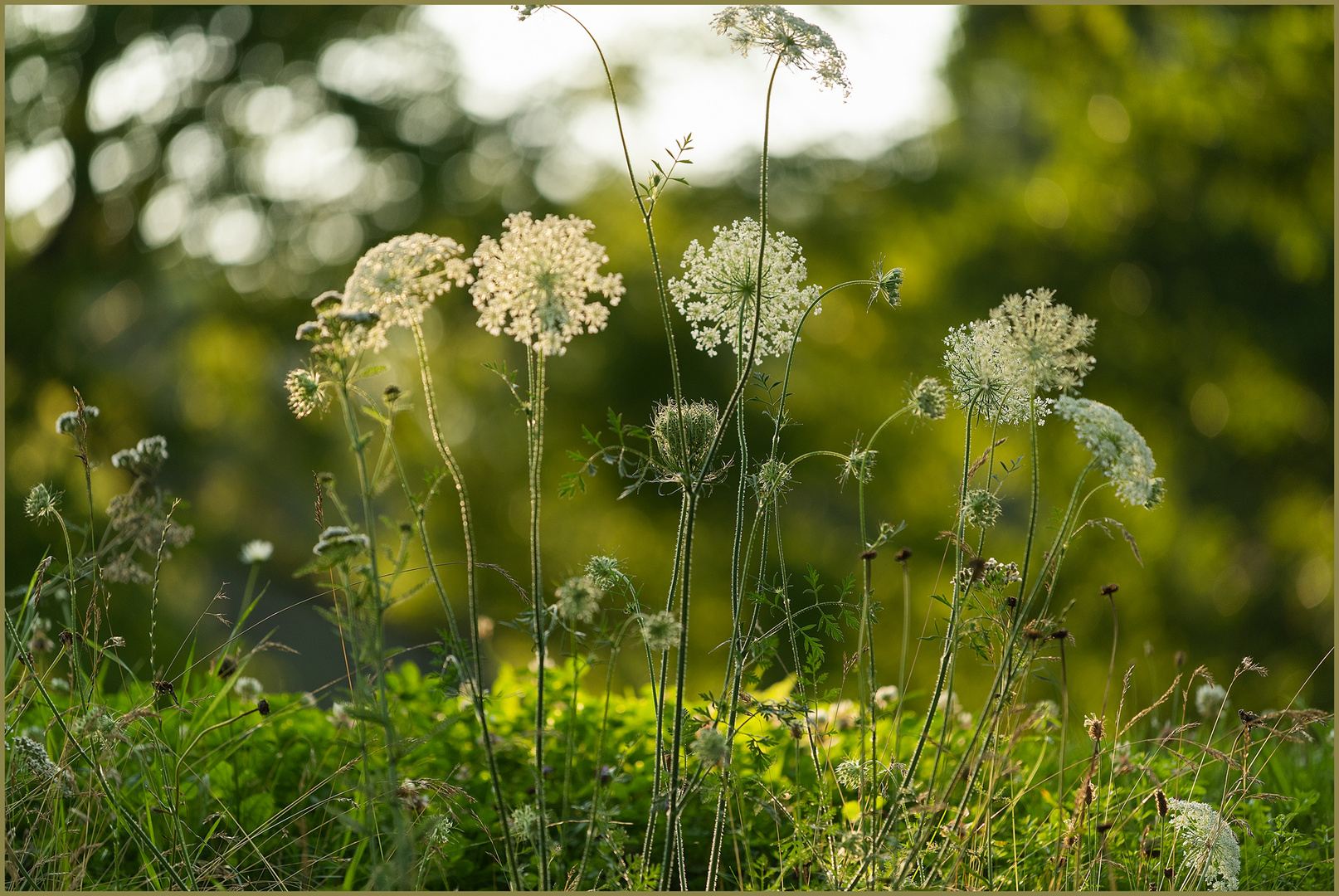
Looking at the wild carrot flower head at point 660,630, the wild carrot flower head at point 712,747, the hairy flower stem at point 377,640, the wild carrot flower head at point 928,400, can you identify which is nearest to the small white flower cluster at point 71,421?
the hairy flower stem at point 377,640

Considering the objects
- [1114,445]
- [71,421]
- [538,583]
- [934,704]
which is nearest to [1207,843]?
[934,704]

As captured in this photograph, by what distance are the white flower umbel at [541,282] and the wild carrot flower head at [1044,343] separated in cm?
90

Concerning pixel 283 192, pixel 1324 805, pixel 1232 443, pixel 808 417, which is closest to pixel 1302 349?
pixel 1232 443

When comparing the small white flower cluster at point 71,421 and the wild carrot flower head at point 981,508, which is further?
the small white flower cluster at point 71,421

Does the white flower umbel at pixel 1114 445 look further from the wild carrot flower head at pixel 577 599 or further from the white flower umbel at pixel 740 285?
the wild carrot flower head at pixel 577 599

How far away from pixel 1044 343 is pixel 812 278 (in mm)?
9984

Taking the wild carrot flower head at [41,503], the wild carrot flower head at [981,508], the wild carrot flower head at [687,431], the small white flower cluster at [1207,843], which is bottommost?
the small white flower cluster at [1207,843]

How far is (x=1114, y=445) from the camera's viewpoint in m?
2.09

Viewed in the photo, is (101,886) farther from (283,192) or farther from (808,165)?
(808,165)

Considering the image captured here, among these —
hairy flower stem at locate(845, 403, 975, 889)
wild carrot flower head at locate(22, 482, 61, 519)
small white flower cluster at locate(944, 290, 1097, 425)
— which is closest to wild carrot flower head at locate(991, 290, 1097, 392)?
small white flower cluster at locate(944, 290, 1097, 425)

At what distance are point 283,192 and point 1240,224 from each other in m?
10.9

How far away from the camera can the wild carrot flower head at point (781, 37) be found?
2.24m

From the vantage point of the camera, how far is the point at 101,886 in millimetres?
2879

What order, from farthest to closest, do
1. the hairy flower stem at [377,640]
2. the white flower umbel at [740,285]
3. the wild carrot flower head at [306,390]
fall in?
the white flower umbel at [740,285] < the wild carrot flower head at [306,390] < the hairy flower stem at [377,640]
